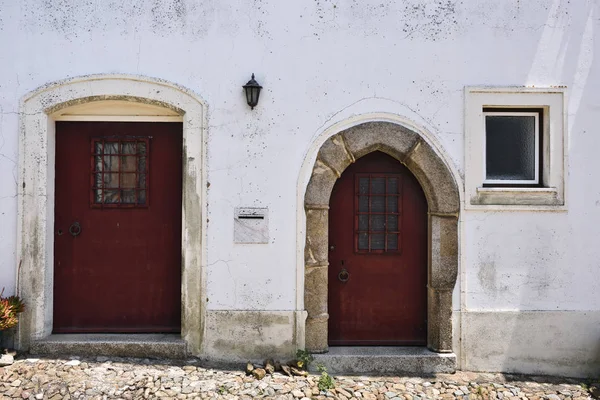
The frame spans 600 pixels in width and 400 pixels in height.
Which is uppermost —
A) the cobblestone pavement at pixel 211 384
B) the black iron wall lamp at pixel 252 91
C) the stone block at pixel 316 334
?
the black iron wall lamp at pixel 252 91

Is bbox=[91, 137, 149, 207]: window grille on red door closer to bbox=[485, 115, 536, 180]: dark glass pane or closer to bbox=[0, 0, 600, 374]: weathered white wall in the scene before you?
bbox=[0, 0, 600, 374]: weathered white wall

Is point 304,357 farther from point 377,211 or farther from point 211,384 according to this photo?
point 377,211

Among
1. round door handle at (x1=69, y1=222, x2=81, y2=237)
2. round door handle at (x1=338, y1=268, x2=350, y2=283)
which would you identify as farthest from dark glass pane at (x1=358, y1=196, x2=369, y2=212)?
round door handle at (x1=69, y1=222, x2=81, y2=237)

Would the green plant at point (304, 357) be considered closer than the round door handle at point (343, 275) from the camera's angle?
Yes

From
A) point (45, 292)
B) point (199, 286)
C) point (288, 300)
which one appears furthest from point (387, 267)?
point (45, 292)

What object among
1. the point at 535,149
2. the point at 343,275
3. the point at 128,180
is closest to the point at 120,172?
the point at 128,180

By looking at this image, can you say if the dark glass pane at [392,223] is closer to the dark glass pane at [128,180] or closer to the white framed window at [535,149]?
the white framed window at [535,149]

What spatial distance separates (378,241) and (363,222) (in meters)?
0.26

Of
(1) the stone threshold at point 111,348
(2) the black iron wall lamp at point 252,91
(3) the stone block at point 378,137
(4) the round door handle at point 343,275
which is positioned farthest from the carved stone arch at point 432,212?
(1) the stone threshold at point 111,348

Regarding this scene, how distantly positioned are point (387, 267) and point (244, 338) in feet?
5.42

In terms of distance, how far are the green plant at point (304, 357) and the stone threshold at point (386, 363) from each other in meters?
0.05

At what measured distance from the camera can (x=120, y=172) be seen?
510cm

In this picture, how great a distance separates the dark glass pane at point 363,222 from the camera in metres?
5.07

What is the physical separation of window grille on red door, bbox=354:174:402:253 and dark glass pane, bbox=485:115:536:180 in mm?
1041
